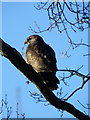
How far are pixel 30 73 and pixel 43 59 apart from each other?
2080 mm

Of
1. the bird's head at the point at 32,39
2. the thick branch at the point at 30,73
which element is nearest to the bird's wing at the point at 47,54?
the bird's head at the point at 32,39

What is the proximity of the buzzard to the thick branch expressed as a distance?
916 millimetres

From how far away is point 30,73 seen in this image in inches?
136

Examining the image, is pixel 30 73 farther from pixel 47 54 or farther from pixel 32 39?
pixel 32 39

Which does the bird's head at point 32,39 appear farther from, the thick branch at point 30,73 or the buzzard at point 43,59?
the thick branch at point 30,73

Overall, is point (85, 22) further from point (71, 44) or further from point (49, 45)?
point (49, 45)

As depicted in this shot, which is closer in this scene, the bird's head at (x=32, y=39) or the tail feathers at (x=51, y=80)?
the tail feathers at (x=51, y=80)

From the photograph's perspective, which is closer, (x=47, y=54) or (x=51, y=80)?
(x=51, y=80)

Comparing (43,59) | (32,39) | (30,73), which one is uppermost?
(32,39)

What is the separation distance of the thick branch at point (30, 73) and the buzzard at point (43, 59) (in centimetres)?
92

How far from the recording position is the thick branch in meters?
3.35

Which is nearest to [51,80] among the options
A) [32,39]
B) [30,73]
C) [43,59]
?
[43,59]

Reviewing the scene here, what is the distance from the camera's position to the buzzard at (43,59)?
4727 mm

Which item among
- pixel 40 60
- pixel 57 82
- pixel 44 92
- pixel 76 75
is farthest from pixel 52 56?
pixel 44 92
